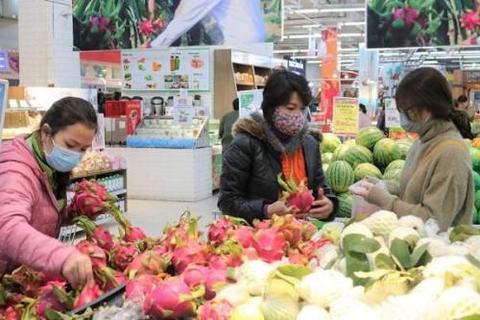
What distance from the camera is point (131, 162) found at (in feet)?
32.1

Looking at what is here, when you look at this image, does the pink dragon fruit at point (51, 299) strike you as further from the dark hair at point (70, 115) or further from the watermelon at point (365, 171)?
the watermelon at point (365, 171)

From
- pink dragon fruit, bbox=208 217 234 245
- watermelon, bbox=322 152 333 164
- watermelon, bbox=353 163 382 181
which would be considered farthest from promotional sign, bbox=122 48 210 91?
pink dragon fruit, bbox=208 217 234 245

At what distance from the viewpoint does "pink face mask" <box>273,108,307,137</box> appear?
2742mm

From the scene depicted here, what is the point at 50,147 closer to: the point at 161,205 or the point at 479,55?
the point at 161,205

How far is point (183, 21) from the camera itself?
602 cm

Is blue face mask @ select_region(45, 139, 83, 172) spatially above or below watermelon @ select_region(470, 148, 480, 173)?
above

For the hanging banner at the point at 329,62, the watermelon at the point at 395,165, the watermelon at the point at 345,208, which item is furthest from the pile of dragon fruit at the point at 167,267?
the hanging banner at the point at 329,62

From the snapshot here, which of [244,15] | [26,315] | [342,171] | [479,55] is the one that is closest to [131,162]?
[244,15]

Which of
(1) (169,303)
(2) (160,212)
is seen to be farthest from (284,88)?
(2) (160,212)

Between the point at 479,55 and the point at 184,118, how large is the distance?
24146mm

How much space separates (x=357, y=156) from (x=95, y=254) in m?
3.40

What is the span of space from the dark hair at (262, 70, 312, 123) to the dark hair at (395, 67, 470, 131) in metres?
0.43

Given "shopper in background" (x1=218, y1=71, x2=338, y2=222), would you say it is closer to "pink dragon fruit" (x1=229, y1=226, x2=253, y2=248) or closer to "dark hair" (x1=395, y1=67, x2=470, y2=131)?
"dark hair" (x1=395, y1=67, x2=470, y2=131)

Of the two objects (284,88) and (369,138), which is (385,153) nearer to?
(369,138)
